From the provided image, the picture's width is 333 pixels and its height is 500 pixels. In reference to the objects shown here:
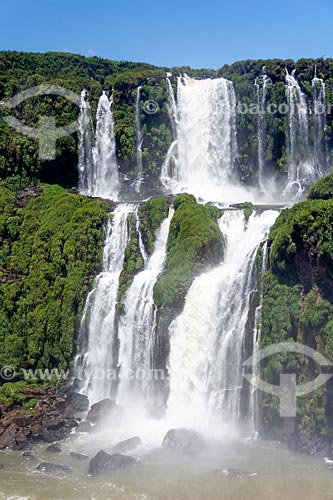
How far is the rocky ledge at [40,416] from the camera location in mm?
30281

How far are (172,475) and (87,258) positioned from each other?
1632cm

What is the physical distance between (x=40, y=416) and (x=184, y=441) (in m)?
7.99

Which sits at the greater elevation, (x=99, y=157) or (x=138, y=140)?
(x=138, y=140)

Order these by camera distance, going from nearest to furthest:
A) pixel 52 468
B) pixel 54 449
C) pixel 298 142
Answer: pixel 52 468 → pixel 54 449 → pixel 298 142

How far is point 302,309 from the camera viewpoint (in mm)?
29359

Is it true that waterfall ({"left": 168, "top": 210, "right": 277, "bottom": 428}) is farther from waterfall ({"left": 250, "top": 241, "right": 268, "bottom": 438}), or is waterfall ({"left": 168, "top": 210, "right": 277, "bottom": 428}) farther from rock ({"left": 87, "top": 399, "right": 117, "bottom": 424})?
rock ({"left": 87, "top": 399, "right": 117, "bottom": 424})

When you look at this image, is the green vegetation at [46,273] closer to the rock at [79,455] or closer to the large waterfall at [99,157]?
the large waterfall at [99,157]

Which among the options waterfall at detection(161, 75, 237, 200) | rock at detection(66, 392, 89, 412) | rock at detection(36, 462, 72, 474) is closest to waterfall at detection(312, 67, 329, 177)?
waterfall at detection(161, 75, 237, 200)

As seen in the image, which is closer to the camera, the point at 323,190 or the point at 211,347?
the point at 211,347

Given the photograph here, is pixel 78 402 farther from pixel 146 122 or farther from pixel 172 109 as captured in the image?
pixel 172 109

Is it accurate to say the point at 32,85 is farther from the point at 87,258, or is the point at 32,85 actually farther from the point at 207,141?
the point at 87,258

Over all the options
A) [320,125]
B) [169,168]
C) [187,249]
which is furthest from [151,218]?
[320,125]

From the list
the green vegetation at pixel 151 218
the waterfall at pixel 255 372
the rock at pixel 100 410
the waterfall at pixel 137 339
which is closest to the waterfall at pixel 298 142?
the green vegetation at pixel 151 218

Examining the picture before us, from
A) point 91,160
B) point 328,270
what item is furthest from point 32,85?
point 328,270
